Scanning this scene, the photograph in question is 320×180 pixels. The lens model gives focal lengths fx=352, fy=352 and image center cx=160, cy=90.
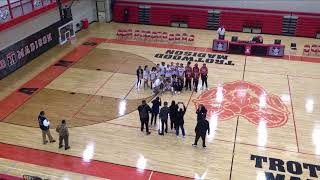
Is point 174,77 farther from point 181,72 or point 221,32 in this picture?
point 221,32

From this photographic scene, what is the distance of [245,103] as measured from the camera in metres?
16.4

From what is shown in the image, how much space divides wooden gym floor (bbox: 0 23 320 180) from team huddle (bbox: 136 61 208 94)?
0.49 metres

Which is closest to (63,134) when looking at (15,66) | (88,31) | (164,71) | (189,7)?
(164,71)

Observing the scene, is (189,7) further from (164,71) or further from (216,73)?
(164,71)

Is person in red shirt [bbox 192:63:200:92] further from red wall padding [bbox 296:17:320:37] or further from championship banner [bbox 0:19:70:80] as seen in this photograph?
red wall padding [bbox 296:17:320:37]

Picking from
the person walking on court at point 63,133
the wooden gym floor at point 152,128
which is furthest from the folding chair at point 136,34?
the person walking on court at point 63,133

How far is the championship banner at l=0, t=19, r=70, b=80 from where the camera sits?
1911 cm

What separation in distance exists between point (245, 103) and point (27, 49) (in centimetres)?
1300

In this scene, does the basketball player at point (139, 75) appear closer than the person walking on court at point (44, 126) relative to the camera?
No

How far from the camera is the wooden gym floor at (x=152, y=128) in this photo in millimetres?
12305

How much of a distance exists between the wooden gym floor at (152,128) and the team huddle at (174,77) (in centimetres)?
49

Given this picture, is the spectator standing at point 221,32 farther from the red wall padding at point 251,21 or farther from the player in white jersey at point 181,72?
the player in white jersey at point 181,72

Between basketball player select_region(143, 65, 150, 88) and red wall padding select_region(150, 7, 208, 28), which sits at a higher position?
red wall padding select_region(150, 7, 208, 28)

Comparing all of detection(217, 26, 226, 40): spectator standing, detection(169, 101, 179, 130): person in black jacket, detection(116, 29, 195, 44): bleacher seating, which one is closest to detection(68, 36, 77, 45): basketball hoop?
detection(116, 29, 195, 44): bleacher seating
